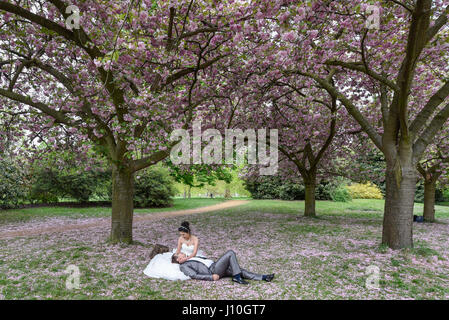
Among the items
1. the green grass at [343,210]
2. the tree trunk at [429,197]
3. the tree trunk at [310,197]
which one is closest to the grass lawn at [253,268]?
the tree trunk at [429,197]

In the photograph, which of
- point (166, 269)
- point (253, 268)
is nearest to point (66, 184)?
point (166, 269)

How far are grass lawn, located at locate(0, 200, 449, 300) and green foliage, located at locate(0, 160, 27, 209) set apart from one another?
760 cm

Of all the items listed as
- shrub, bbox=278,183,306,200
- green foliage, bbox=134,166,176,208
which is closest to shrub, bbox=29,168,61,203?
green foliage, bbox=134,166,176,208

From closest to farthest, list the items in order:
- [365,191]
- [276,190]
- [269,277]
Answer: [269,277] → [276,190] → [365,191]

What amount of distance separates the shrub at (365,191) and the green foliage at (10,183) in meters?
34.0

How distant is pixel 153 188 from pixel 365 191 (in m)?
27.5

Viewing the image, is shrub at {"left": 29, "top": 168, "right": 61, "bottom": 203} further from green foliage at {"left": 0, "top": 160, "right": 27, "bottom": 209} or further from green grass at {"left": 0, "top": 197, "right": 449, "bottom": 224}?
green foliage at {"left": 0, "top": 160, "right": 27, "bottom": 209}

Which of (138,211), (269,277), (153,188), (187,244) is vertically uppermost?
(187,244)

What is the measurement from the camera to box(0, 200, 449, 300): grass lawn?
15.0 feet

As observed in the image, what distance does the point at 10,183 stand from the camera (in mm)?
15234

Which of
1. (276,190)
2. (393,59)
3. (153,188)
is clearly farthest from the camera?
(276,190)

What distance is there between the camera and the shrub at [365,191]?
3409cm

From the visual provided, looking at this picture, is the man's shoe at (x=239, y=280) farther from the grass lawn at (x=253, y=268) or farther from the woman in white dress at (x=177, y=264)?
the woman in white dress at (x=177, y=264)

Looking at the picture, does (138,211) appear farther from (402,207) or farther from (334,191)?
(334,191)
